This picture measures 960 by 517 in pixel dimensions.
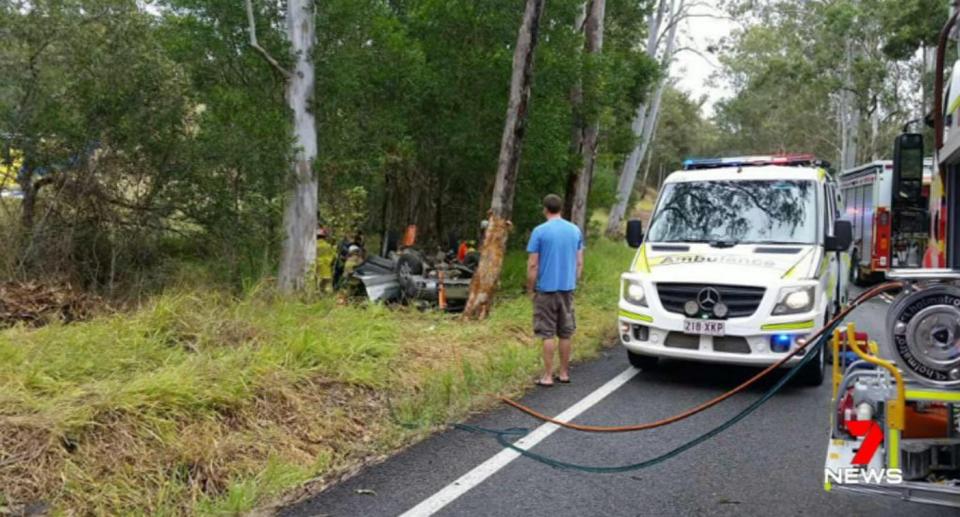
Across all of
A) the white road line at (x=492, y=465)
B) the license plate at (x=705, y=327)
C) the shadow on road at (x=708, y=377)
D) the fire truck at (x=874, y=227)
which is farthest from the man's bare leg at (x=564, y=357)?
the fire truck at (x=874, y=227)

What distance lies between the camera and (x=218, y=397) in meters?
5.29

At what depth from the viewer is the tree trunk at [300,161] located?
1165 centimetres

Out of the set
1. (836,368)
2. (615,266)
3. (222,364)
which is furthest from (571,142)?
(836,368)

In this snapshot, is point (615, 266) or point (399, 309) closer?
point (399, 309)

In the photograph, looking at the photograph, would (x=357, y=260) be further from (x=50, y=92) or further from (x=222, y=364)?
(x=222, y=364)

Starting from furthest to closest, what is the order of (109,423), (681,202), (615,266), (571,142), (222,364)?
(615,266) < (571,142) < (681,202) < (222,364) < (109,423)

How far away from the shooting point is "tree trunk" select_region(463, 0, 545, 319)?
34.9 ft

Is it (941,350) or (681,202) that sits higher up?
(681,202)

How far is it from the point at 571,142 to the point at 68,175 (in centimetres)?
953

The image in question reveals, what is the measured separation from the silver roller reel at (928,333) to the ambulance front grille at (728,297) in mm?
3457

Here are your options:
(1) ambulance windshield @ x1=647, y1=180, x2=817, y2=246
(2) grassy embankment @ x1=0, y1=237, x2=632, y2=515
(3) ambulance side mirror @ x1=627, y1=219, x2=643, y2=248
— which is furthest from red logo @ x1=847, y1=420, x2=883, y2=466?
(3) ambulance side mirror @ x1=627, y1=219, x2=643, y2=248

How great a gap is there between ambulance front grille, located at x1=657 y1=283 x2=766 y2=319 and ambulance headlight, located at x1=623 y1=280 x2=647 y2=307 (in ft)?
0.79

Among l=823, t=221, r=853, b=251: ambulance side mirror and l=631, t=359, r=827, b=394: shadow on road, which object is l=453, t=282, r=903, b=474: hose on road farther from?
l=823, t=221, r=853, b=251: ambulance side mirror

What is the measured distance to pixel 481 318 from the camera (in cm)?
1039
